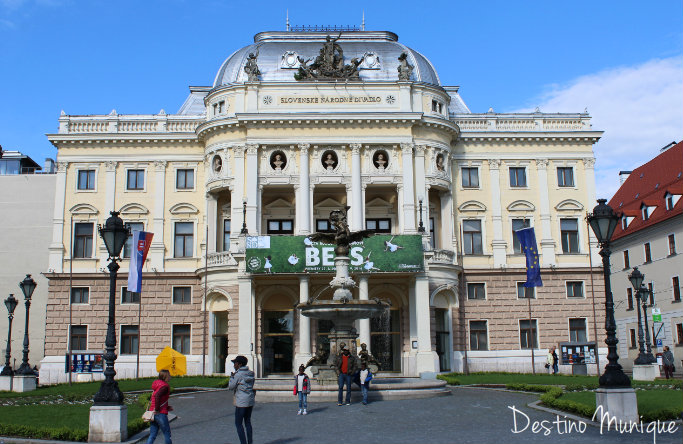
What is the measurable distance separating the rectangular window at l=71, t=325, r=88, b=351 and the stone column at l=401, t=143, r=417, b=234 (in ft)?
71.9

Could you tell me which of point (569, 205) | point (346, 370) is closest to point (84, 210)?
point (346, 370)

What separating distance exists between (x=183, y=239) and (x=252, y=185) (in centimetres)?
723

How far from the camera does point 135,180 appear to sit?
5131cm

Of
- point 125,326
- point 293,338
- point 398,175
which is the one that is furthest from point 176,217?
point 398,175

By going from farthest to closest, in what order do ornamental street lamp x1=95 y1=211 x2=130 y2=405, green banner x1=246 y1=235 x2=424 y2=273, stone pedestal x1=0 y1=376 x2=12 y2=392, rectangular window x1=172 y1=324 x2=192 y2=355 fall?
1. rectangular window x1=172 y1=324 x2=192 y2=355
2. green banner x1=246 y1=235 x2=424 y2=273
3. stone pedestal x1=0 y1=376 x2=12 y2=392
4. ornamental street lamp x1=95 y1=211 x2=130 y2=405

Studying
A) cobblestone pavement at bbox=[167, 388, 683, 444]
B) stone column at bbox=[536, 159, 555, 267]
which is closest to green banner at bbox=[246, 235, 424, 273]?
stone column at bbox=[536, 159, 555, 267]

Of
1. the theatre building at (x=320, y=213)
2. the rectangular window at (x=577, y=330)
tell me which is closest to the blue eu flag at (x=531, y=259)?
the theatre building at (x=320, y=213)

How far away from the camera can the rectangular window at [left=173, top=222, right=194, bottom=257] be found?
165 feet

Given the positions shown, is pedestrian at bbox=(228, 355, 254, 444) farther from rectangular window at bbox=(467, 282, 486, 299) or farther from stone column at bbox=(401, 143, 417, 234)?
rectangular window at bbox=(467, 282, 486, 299)

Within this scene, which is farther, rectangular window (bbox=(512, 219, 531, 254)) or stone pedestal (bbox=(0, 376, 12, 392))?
rectangular window (bbox=(512, 219, 531, 254))

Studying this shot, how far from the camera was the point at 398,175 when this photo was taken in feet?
156

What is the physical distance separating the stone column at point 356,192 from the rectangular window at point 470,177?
8518mm

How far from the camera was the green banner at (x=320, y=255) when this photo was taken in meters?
44.2

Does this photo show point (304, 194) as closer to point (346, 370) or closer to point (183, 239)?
point (183, 239)
